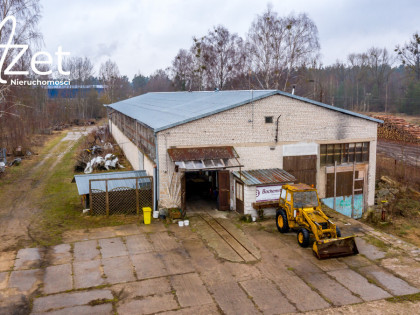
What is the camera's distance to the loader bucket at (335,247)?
13250mm

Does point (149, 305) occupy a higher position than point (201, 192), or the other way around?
point (201, 192)

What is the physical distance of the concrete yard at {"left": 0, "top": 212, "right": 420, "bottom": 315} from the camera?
1059 centimetres

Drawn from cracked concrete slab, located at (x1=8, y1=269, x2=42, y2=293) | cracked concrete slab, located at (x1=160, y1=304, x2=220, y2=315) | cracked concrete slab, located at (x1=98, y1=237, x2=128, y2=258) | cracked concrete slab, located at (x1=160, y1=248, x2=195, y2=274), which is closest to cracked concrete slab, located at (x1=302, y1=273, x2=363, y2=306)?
cracked concrete slab, located at (x1=160, y1=304, x2=220, y2=315)

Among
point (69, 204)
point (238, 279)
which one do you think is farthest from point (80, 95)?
point (238, 279)

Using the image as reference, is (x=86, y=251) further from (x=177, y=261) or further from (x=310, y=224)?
(x=310, y=224)

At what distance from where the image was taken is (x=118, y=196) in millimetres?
18219

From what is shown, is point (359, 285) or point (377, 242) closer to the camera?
point (359, 285)

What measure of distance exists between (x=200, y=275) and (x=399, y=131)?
38.9 m

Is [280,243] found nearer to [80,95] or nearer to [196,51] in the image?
[196,51]

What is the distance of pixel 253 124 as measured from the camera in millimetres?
19062

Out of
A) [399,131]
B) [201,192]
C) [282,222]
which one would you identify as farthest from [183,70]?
[282,222]

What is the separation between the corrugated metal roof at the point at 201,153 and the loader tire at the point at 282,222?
12.4ft

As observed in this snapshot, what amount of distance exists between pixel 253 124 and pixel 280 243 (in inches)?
252

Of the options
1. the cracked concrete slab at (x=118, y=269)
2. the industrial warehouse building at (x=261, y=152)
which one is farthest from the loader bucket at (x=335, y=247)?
the cracked concrete slab at (x=118, y=269)
